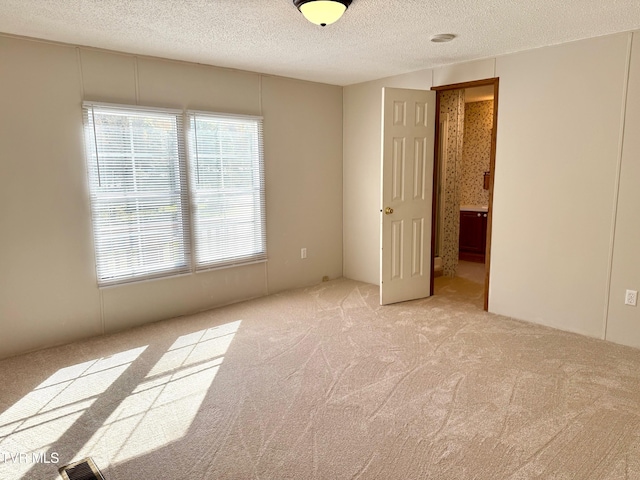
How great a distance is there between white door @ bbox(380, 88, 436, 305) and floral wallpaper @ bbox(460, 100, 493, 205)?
2.40 m

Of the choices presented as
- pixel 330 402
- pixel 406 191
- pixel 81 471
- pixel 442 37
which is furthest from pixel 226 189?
pixel 81 471

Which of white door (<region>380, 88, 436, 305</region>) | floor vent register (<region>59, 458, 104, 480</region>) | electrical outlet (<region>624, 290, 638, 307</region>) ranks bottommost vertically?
floor vent register (<region>59, 458, 104, 480</region>)

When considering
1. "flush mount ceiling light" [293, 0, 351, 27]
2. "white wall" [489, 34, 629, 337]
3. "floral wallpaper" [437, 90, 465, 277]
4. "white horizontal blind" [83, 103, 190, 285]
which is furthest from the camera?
"floral wallpaper" [437, 90, 465, 277]

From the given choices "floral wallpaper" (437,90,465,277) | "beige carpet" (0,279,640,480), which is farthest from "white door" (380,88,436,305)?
"floral wallpaper" (437,90,465,277)

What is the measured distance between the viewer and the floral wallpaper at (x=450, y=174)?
5598 millimetres

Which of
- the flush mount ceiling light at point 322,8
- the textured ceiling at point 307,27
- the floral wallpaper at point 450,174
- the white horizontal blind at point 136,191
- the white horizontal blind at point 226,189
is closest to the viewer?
the flush mount ceiling light at point 322,8

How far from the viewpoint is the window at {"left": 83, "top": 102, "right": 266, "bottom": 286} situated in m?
3.68

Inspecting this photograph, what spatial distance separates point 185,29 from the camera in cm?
311

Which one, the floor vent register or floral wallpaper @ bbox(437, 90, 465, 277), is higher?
floral wallpaper @ bbox(437, 90, 465, 277)

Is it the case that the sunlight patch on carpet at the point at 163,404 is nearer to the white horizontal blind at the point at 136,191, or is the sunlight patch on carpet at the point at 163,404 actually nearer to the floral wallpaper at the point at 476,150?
the white horizontal blind at the point at 136,191

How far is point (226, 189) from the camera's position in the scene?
14.5 feet

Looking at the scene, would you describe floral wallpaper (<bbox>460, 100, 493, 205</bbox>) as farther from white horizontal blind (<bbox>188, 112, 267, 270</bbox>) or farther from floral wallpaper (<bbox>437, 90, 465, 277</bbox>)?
white horizontal blind (<bbox>188, 112, 267, 270</bbox>)


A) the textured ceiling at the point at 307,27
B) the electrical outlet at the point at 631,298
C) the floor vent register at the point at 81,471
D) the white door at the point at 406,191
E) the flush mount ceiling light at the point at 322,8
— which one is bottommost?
the floor vent register at the point at 81,471

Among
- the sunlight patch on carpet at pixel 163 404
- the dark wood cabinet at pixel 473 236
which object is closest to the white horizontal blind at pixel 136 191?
the sunlight patch on carpet at pixel 163 404
